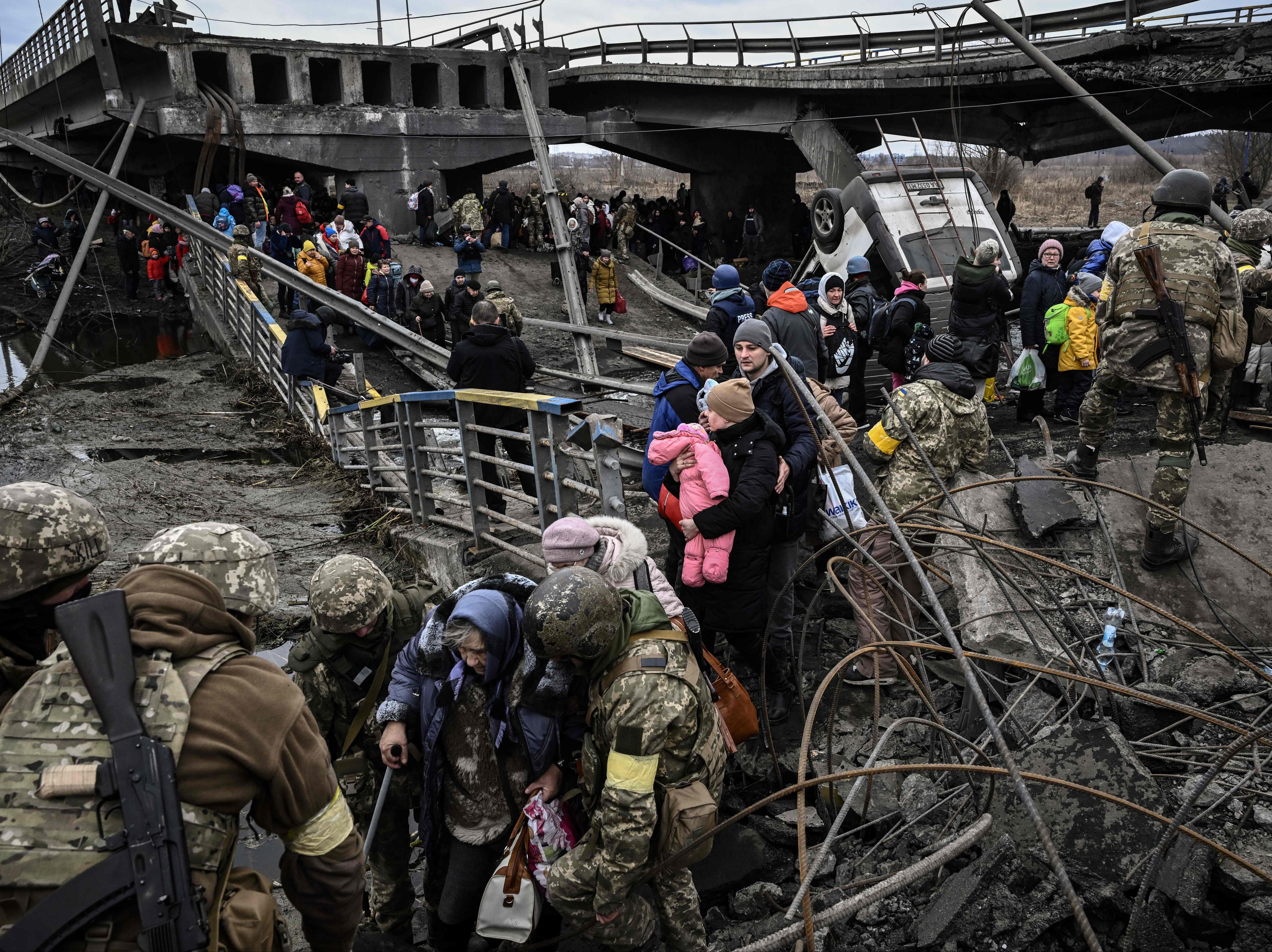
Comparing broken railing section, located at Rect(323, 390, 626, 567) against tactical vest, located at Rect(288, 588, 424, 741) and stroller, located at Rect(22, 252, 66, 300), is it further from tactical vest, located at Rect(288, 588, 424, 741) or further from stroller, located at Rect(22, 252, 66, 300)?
stroller, located at Rect(22, 252, 66, 300)

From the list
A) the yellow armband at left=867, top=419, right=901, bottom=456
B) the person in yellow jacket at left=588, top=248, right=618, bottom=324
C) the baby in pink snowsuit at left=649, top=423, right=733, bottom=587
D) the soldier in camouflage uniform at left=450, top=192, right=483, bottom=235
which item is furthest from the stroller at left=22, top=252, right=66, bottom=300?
the yellow armband at left=867, top=419, right=901, bottom=456

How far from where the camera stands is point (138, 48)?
2223 centimetres

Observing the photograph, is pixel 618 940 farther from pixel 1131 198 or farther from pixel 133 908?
pixel 1131 198

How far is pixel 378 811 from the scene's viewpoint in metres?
3.30

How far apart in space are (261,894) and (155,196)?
80.7ft

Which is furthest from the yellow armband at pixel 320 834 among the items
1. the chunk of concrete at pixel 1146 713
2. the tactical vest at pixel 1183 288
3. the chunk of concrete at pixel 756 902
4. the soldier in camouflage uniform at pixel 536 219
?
the soldier in camouflage uniform at pixel 536 219

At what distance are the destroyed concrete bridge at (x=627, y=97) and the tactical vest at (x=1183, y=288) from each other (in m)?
10.4

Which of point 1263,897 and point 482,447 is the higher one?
point 482,447

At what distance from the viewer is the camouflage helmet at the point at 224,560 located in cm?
228

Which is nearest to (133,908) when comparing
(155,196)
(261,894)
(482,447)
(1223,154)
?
(261,894)

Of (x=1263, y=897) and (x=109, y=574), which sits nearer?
(x=1263, y=897)

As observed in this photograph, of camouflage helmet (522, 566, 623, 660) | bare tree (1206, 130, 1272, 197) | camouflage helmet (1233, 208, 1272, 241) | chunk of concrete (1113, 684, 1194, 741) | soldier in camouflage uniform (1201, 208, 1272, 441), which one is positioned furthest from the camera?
bare tree (1206, 130, 1272, 197)

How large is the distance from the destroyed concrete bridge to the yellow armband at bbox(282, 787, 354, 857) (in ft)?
49.8

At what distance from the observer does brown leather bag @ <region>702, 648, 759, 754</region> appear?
12.7 feet
